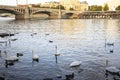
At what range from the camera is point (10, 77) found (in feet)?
65.2

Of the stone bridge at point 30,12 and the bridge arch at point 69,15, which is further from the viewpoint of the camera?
the bridge arch at point 69,15

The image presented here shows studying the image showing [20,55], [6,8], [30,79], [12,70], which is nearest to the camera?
[30,79]

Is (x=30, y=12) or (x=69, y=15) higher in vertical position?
(x=30, y=12)

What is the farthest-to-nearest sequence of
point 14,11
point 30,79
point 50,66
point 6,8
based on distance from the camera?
point 14,11, point 6,8, point 50,66, point 30,79

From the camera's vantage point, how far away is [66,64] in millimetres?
23891

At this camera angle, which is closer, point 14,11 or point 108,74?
point 108,74

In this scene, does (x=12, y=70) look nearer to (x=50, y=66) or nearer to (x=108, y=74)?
(x=50, y=66)

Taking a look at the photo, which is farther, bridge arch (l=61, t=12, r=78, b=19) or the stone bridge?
bridge arch (l=61, t=12, r=78, b=19)

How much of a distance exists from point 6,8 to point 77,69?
98.7 meters

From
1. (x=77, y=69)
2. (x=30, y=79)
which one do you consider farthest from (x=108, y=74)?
(x=30, y=79)

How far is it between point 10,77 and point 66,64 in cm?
580

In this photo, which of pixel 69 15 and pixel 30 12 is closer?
pixel 30 12

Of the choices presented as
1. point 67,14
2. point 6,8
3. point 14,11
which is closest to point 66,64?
point 6,8

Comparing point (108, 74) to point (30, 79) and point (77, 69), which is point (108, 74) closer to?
point (77, 69)
